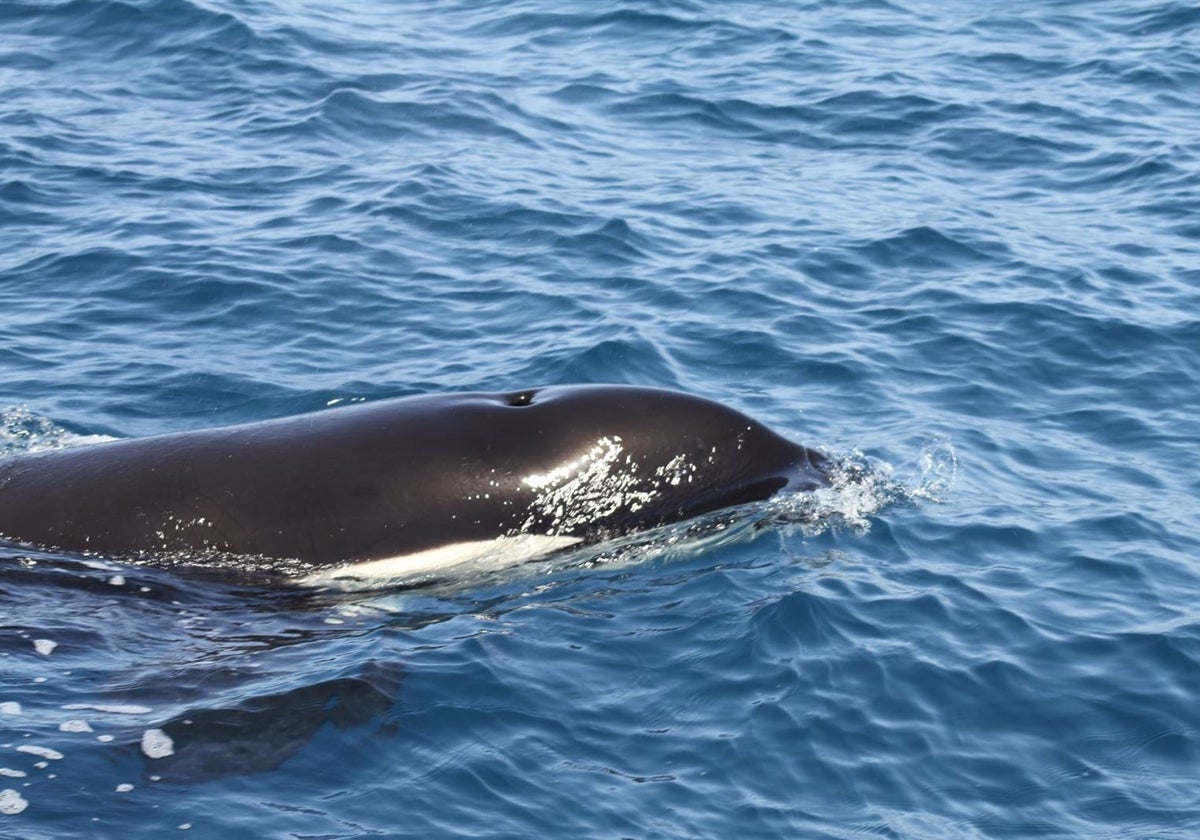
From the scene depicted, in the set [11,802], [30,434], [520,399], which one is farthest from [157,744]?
[30,434]

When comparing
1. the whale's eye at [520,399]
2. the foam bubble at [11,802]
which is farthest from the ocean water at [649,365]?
the whale's eye at [520,399]

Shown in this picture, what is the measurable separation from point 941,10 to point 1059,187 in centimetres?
940

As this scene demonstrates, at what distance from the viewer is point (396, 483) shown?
1050cm

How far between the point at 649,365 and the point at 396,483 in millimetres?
5517

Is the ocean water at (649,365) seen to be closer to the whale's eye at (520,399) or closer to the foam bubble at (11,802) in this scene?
the foam bubble at (11,802)

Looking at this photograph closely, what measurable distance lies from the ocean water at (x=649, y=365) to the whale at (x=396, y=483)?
0.26 metres

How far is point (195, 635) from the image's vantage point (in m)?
9.86

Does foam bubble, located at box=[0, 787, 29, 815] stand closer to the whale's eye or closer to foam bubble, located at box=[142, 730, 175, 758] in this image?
foam bubble, located at box=[142, 730, 175, 758]

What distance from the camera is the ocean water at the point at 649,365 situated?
30.3 feet

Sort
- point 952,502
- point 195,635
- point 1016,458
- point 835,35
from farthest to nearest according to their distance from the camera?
1. point 835,35
2. point 1016,458
3. point 952,502
4. point 195,635

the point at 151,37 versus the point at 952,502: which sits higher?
the point at 151,37

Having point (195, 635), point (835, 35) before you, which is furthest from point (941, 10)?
point (195, 635)

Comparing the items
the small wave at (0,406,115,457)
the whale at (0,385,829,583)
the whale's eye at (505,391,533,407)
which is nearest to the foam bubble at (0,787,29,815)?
the whale at (0,385,829,583)

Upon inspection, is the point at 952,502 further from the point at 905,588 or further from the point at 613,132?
the point at 613,132
